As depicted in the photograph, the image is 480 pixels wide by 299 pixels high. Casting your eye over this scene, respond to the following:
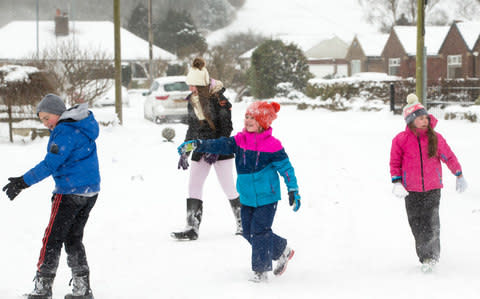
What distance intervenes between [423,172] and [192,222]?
2.43 m

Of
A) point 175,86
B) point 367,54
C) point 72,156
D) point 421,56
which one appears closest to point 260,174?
point 72,156

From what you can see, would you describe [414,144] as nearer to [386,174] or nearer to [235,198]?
[235,198]

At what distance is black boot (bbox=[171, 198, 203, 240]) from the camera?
666cm

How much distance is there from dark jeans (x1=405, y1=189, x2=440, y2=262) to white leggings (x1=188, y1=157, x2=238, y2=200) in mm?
Result: 1985

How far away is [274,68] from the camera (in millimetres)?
37562

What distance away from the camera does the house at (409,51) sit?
44938mm

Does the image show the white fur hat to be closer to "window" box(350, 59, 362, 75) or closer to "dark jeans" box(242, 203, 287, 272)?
"dark jeans" box(242, 203, 287, 272)

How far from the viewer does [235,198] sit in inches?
268

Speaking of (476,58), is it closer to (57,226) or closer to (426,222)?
(426,222)

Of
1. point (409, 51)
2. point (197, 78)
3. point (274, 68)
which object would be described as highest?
point (409, 51)

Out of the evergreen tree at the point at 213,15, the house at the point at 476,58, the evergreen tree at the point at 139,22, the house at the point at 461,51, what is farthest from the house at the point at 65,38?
the evergreen tree at the point at 213,15

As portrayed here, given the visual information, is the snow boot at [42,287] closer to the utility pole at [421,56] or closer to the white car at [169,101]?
the utility pole at [421,56]

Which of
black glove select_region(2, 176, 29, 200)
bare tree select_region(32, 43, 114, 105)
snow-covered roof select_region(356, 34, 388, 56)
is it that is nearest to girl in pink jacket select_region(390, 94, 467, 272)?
black glove select_region(2, 176, 29, 200)

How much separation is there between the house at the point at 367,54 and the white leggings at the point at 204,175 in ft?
172
